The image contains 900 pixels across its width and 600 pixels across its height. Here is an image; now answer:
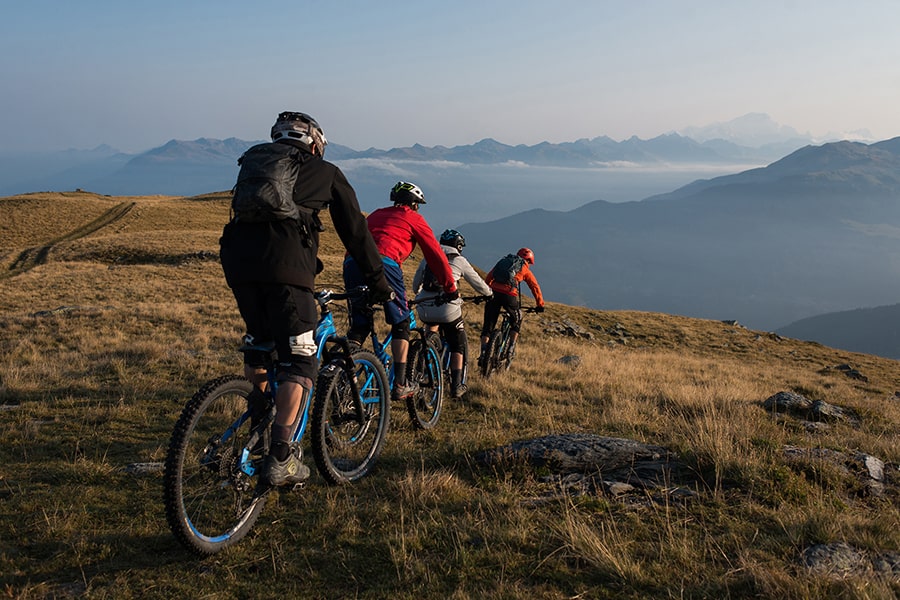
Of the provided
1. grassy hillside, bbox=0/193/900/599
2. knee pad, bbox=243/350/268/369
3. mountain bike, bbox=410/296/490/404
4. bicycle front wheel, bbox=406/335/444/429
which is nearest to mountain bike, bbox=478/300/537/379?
grassy hillside, bbox=0/193/900/599

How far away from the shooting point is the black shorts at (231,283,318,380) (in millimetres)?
3643

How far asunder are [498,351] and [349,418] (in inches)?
248

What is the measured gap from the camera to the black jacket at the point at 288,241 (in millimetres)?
3549

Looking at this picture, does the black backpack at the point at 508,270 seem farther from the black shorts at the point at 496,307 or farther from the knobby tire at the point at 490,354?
the knobby tire at the point at 490,354

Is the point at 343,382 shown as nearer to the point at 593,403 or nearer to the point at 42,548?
the point at 42,548

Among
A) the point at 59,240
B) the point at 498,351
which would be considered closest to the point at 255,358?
the point at 498,351

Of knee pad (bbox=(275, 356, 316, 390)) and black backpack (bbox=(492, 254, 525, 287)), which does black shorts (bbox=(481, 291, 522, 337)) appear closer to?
black backpack (bbox=(492, 254, 525, 287))

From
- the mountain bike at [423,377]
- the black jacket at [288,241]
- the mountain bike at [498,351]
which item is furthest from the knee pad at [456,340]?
the black jacket at [288,241]

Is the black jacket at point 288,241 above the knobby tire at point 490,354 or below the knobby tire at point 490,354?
above

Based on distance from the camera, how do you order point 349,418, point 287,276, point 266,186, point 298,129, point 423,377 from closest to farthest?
point 266,186
point 287,276
point 298,129
point 349,418
point 423,377

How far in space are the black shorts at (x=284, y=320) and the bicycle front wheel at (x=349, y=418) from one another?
0.67m

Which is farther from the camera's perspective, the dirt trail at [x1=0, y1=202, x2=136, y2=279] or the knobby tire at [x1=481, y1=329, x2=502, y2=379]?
the dirt trail at [x1=0, y1=202, x2=136, y2=279]

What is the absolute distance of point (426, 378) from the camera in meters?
6.91

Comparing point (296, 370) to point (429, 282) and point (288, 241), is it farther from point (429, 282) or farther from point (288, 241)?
point (429, 282)
